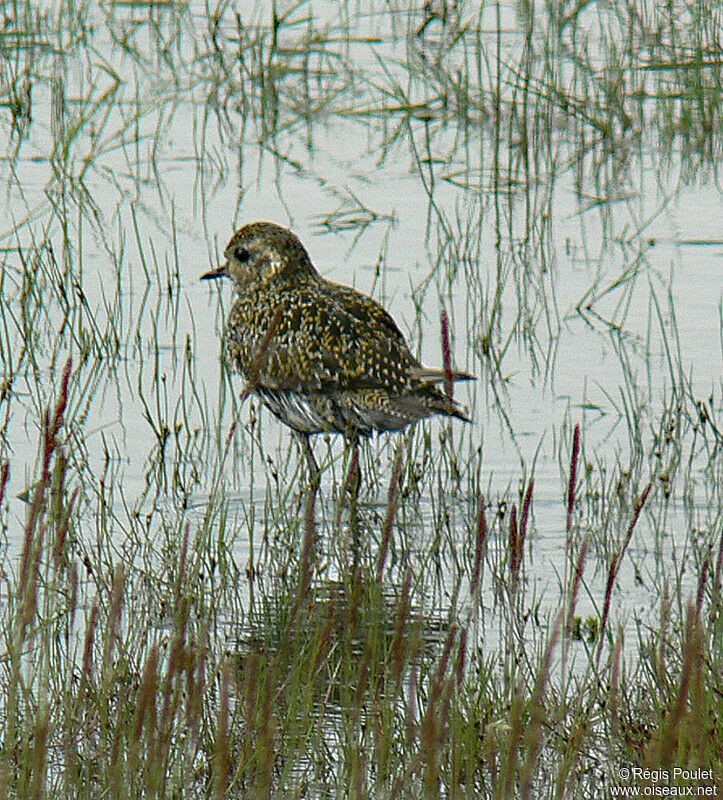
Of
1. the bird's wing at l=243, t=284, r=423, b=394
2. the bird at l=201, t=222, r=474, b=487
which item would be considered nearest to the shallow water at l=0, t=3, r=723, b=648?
the bird at l=201, t=222, r=474, b=487

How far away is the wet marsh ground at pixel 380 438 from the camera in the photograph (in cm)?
399

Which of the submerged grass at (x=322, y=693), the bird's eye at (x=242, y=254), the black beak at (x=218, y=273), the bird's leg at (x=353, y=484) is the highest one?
the bird's eye at (x=242, y=254)

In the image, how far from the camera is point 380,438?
802cm

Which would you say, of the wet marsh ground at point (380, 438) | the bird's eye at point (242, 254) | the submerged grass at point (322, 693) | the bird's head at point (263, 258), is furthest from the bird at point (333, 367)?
the submerged grass at point (322, 693)

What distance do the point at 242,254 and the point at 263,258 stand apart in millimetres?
142

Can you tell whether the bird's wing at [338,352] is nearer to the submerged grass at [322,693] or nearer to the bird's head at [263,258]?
Result: the bird's head at [263,258]

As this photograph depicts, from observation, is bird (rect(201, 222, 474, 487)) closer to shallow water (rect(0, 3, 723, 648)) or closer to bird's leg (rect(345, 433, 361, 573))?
bird's leg (rect(345, 433, 361, 573))

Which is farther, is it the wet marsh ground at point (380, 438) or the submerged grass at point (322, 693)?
the wet marsh ground at point (380, 438)

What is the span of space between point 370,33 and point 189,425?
6.10 m

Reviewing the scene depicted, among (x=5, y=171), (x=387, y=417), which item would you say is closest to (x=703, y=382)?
(x=387, y=417)

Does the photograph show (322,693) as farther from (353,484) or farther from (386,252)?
(386,252)

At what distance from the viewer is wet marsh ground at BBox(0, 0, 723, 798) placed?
3986 millimetres

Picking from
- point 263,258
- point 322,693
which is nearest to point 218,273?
point 263,258

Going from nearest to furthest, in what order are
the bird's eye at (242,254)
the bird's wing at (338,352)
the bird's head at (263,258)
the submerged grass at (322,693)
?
the submerged grass at (322,693) < the bird's wing at (338,352) < the bird's head at (263,258) < the bird's eye at (242,254)
